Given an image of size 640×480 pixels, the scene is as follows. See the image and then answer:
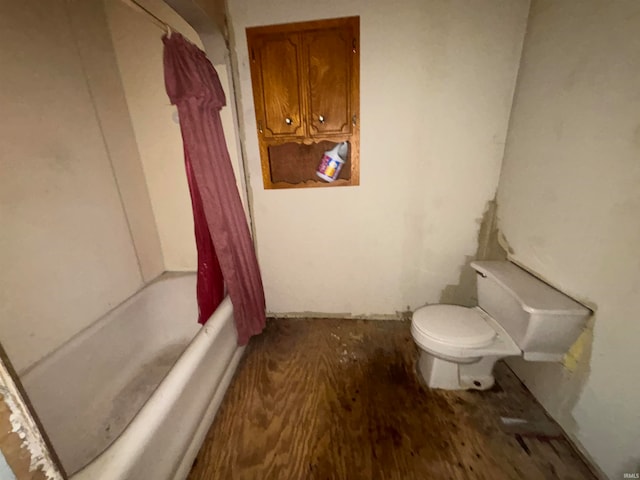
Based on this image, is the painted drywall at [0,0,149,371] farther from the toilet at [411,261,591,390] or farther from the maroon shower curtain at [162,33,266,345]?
the toilet at [411,261,591,390]

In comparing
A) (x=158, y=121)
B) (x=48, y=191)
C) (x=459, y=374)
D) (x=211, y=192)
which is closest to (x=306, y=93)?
(x=211, y=192)

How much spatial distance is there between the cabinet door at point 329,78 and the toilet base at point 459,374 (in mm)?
1463

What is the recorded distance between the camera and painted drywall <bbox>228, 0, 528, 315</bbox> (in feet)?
4.95

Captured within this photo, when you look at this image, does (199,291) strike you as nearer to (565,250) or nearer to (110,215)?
(110,215)

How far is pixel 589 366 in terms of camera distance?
3.73 feet

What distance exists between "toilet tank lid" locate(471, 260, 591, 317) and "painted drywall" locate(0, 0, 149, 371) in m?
2.20

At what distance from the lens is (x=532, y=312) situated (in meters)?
1.18

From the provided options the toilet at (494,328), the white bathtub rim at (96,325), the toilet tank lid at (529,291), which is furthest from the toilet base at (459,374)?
the white bathtub rim at (96,325)

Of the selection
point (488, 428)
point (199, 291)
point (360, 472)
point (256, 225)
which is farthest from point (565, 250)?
point (199, 291)

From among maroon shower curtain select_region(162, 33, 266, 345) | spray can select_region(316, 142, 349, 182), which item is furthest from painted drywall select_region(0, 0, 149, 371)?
spray can select_region(316, 142, 349, 182)

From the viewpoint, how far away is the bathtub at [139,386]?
3.01ft

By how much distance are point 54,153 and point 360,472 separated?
82.2 inches

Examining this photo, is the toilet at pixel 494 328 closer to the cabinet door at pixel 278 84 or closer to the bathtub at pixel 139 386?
the bathtub at pixel 139 386

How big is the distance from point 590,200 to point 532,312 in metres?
0.52
